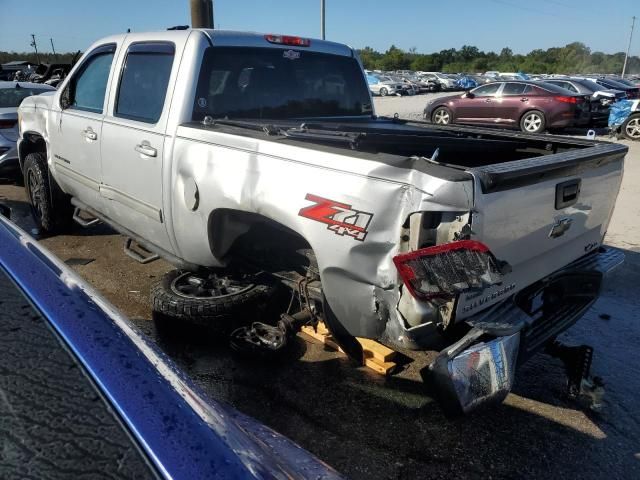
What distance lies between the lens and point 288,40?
13.1 ft

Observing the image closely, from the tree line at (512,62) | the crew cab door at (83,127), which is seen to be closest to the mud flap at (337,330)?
the crew cab door at (83,127)

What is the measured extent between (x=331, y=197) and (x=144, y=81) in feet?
7.15

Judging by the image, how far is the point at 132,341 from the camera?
1.39m

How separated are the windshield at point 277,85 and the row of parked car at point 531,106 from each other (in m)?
10.6

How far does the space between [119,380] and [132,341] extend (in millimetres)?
200

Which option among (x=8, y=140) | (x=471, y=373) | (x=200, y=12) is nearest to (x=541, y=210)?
(x=471, y=373)

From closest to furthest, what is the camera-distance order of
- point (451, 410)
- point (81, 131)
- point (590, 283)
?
point (451, 410) → point (590, 283) → point (81, 131)

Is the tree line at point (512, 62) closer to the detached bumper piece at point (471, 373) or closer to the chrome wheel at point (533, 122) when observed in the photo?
the chrome wheel at point (533, 122)

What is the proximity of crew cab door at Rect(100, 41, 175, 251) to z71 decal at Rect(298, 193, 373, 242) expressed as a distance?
1.39m

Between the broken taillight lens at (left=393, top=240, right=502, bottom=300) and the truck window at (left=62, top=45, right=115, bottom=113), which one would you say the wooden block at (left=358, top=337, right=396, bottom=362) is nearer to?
the broken taillight lens at (left=393, top=240, right=502, bottom=300)

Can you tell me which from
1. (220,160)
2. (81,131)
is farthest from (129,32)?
(220,160)

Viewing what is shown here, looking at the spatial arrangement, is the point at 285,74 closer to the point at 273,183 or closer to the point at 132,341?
the point at 273,183

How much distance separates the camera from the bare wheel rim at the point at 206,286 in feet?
11.8

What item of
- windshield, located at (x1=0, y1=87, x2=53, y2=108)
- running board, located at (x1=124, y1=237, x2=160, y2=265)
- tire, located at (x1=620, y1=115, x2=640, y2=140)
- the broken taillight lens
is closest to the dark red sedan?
tire, located at (x1=620, y1=115, x2=640, y2=140)
